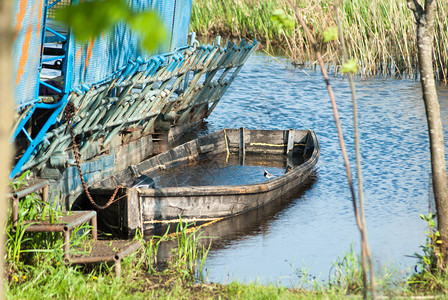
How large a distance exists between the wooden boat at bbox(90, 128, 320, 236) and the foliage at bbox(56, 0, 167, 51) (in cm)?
623

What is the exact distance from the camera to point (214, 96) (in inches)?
630

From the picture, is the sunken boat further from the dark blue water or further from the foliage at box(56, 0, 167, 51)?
the foliage at box(56, 0, 167, 51)

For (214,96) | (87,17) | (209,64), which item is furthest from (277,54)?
(87,17)

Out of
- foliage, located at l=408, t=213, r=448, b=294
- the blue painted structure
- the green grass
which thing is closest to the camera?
the green grass

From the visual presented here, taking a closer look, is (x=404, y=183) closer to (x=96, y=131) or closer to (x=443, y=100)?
(x=96, y=131)

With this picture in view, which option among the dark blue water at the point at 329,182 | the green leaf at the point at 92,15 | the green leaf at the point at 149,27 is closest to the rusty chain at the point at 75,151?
the dark blue water at the point at 329,182

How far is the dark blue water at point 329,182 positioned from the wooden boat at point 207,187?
18.2 inches

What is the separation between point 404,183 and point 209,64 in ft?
15.7

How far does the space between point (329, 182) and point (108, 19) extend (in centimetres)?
1045

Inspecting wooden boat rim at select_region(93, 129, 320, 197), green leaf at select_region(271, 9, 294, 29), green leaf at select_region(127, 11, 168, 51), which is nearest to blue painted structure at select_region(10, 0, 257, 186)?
wooden boat rim at select_region(93, 129, 320, 197)

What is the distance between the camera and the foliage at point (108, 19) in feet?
7.63

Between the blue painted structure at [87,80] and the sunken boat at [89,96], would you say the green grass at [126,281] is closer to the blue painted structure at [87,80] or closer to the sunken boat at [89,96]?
the sunken boat at [89,96]

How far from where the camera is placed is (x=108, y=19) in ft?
7.95

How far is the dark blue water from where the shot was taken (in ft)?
27.2
